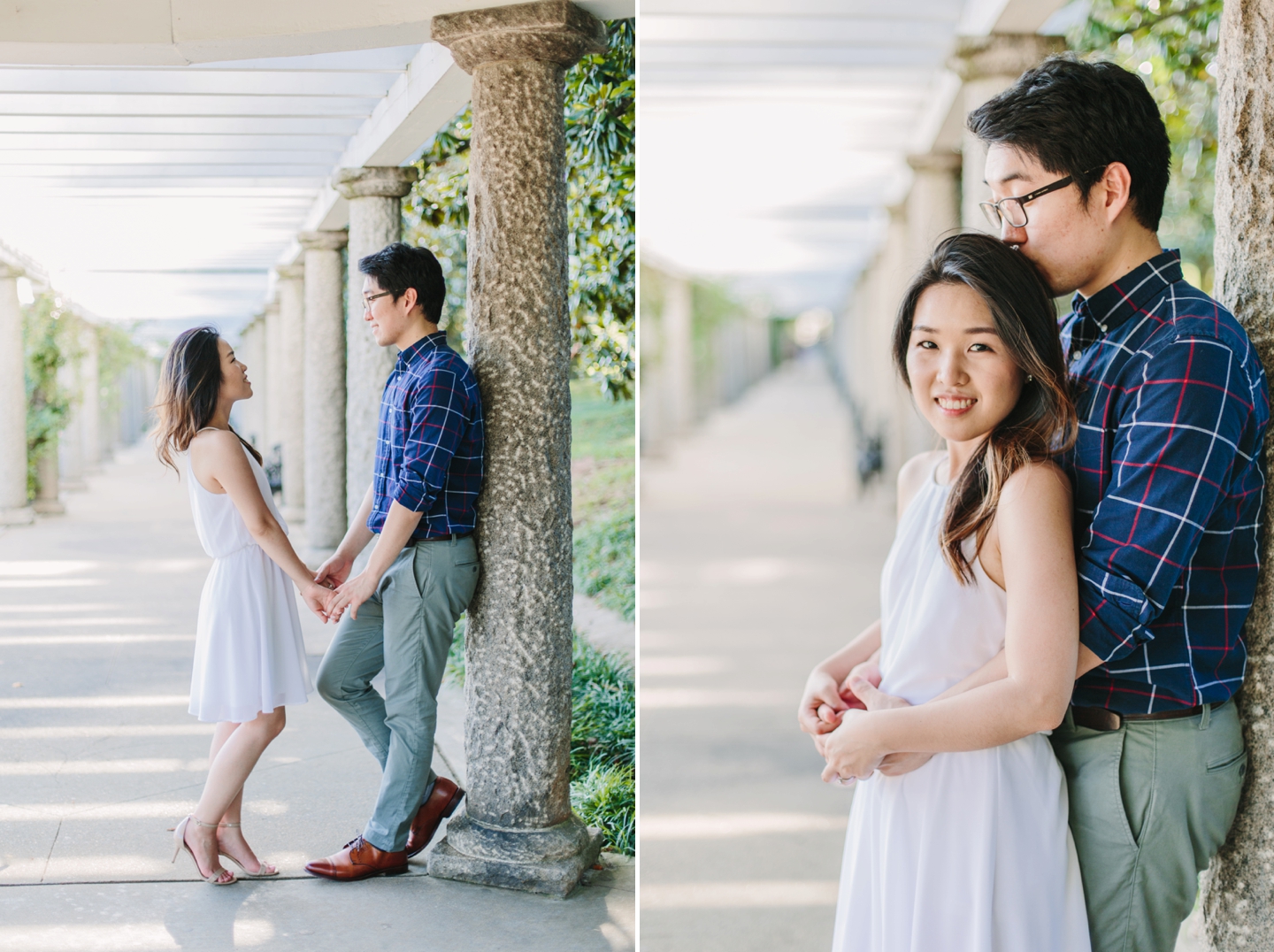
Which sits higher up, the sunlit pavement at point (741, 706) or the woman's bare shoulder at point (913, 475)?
the woman's bare shoulder at point (913, 475)

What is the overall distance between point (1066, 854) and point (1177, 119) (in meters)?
6.97

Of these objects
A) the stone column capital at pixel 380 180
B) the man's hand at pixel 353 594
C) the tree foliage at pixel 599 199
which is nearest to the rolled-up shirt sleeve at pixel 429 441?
the man's hand at pixel 353 594

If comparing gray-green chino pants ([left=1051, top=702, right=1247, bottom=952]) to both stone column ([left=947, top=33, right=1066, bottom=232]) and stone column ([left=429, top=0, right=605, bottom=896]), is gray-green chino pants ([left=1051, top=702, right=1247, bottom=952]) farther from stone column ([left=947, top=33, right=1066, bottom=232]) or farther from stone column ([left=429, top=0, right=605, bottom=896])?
stone column ([left=947, top=33, right=1066, bottom=232])

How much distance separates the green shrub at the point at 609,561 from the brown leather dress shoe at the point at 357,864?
198 inches

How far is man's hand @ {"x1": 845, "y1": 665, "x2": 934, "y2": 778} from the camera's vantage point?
6.15 ft

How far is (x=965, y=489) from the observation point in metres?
1.87

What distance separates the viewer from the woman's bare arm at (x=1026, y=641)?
5.57ft

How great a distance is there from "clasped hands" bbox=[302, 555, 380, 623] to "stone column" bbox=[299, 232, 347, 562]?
7094mm

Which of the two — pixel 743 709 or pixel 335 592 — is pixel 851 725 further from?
pixel 743 709

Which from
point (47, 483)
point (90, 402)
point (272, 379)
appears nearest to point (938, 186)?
point (47, 483)

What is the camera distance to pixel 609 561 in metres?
10.2

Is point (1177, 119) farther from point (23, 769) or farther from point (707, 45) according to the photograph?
point (23, 769)

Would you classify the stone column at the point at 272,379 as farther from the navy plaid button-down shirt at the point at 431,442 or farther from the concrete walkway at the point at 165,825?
A: the navy plaid button-down shirt at the point at 431,442

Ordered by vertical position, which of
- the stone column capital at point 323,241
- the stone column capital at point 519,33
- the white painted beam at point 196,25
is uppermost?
the stone column capital at point 323,241
